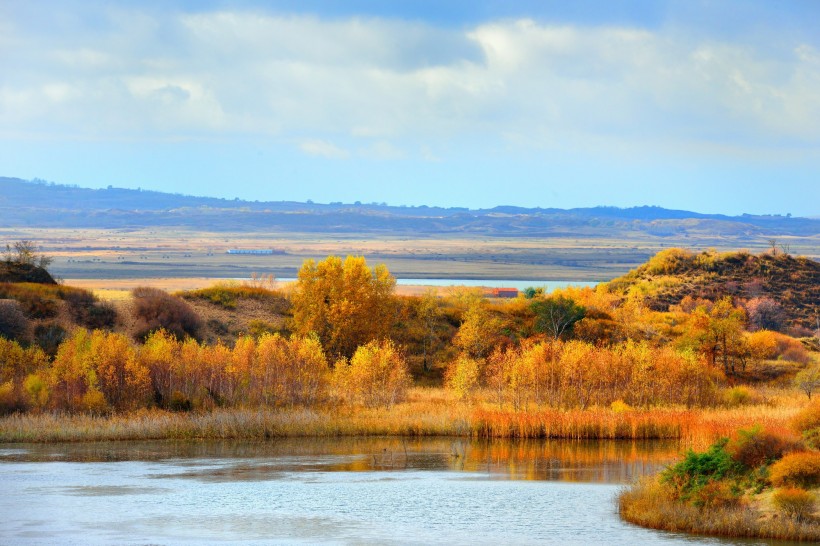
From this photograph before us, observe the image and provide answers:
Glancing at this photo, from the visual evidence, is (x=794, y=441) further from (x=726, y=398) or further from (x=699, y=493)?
(x=726, y=398)

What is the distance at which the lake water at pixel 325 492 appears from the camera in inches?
1227

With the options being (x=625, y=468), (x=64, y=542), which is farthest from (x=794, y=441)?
(x=64, y=542)

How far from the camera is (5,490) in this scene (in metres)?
37.0

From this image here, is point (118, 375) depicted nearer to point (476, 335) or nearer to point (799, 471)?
point (476, 335)

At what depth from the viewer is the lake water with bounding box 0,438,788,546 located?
3116 centimetres

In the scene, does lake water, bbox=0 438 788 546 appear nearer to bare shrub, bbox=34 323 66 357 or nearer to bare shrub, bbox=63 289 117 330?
bare shrub, bbox=34 323 66 357

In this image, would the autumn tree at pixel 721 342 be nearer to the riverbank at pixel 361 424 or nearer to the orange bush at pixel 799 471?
the riverbank at pixel 361 424

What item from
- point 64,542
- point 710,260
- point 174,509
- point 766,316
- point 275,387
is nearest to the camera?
point 64,542

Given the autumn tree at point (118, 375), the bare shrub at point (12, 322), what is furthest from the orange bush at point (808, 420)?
the bare shrub at point (12, 322)

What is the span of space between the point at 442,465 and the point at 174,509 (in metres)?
12.5

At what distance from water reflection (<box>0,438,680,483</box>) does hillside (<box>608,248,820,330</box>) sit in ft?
194

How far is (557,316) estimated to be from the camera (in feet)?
265

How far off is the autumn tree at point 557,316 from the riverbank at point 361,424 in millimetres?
25236

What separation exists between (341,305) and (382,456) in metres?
28.9
